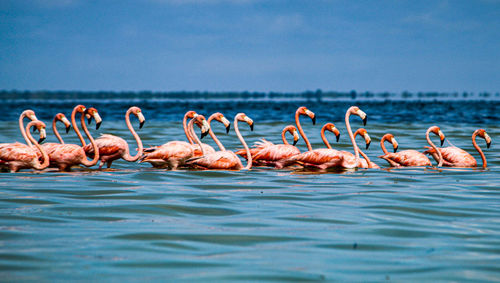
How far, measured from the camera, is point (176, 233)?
6223 millimetres

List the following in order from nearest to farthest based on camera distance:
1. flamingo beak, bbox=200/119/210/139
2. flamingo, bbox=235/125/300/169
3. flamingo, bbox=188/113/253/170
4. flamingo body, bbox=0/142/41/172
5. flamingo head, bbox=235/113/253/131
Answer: flamingo body, bbox=0/142/41/172, flamingo, bbox=188/113/253/170, flamingo beak, bbox=200/119/210/139, flamingo head, bbox=235/113/253/131, flamingo, bbox=235/125/300/169

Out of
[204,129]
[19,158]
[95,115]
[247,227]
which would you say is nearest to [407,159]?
[204,129]

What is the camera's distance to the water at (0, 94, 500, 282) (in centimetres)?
501

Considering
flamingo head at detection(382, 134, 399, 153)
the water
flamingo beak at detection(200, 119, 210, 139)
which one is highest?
flamingo beak at detection(200, 119, 210, 139)

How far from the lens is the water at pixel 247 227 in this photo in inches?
197

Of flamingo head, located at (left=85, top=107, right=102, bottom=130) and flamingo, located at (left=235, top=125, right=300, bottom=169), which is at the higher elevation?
flamingo head, located at (left=85, top=107, right=102, bottom=130)

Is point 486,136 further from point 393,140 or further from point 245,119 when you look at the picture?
point 245,119

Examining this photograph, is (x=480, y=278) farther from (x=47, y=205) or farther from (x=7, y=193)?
(x=7, y=193)

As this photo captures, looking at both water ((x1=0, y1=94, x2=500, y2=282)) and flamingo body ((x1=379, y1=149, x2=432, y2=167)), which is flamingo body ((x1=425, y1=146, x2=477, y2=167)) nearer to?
flamingo body ((x1=379, y1=149, x2=432, y2=167))

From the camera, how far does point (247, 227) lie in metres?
6.59

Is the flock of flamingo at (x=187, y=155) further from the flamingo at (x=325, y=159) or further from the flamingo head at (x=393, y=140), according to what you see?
the flamingo head at (x=393, y=140)

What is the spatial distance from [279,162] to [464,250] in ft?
22.6

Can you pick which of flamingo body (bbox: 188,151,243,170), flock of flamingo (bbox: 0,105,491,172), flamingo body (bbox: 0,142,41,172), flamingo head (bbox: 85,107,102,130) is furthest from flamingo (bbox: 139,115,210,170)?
flamingo body (bbox: 0,142,41,172)

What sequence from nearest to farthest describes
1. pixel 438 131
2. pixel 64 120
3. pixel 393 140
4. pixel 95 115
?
pixel 95 115 → pixel 64 120 → pixel 393 140 → pixel 438 131
